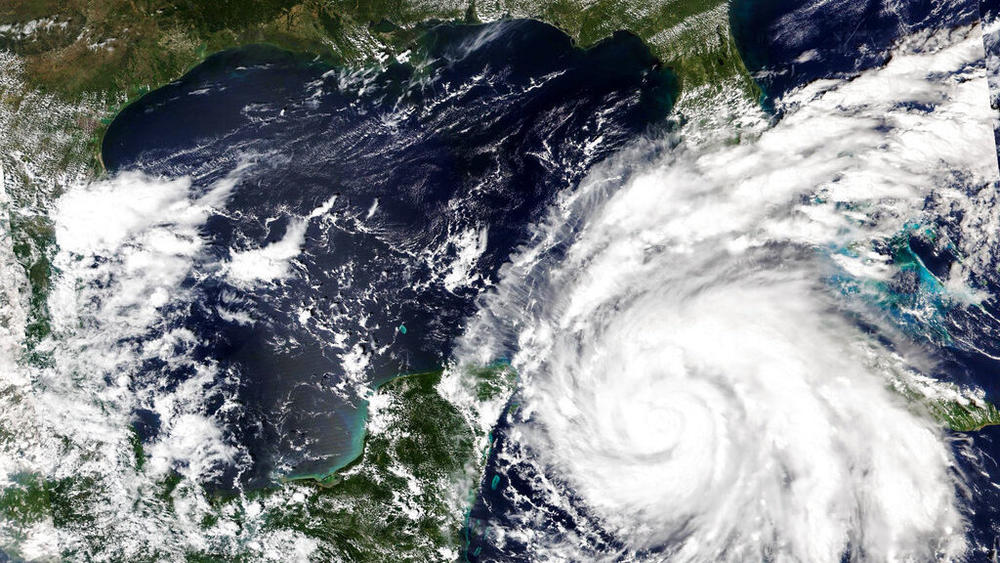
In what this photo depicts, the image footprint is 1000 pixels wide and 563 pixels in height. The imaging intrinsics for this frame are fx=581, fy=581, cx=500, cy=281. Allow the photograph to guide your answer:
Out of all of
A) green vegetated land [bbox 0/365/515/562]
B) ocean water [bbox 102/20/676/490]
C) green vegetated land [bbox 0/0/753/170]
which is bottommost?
green vegetated land [bbox 0/365/515/562]

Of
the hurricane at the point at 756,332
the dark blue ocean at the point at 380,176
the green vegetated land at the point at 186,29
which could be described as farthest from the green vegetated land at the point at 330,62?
the hurricane at the point at 756,332

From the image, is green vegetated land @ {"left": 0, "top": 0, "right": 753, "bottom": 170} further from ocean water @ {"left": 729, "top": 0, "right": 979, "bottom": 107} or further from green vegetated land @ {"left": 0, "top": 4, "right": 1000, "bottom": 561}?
ocean water @ {"left": 729, "top": 0, "right": 979, "bottom": 107}

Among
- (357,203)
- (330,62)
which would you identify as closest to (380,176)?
(357,203)

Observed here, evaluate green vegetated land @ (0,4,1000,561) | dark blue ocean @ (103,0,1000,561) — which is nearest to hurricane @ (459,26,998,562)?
dark blue ocean @ (103,0,1000,561)

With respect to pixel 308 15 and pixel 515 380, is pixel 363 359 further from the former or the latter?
pixel 308 15

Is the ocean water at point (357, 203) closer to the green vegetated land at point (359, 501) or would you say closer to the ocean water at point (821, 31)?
the green vegetated land at point (359, 501)
